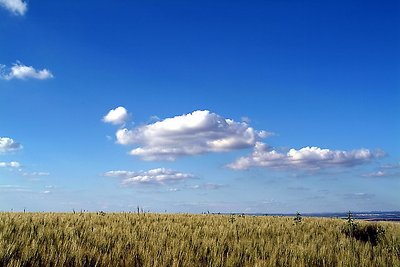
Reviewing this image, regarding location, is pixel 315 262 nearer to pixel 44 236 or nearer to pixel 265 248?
pixel 265 248

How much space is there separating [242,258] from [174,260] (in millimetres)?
1570

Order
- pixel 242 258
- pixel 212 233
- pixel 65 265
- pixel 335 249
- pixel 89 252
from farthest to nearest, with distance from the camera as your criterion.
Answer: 1. pixel 212 233
2. pixel 335 249
3. pixel 242 258
4. pixel 89 252
5. pixel 65 265

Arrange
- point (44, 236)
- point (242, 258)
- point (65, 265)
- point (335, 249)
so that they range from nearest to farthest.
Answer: point (65, 265) < point (242, 258) < point (44, 236) < point (335, 249)

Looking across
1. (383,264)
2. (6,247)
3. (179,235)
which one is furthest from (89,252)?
(383,264)

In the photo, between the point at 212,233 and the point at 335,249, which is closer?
the point at 335,249

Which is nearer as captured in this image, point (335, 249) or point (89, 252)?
point (89, 252)

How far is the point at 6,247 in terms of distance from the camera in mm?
5516

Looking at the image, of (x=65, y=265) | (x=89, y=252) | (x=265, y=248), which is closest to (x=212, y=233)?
(x=265, y=248)

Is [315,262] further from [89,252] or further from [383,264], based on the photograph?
[89,252]

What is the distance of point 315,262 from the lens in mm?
6668

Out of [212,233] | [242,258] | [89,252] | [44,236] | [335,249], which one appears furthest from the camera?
[212,233]

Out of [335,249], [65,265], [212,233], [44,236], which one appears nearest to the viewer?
[65,265]

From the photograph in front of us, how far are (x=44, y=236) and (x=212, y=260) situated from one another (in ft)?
10.7

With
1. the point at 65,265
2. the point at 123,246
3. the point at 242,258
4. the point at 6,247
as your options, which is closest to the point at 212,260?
the point at 242,258
